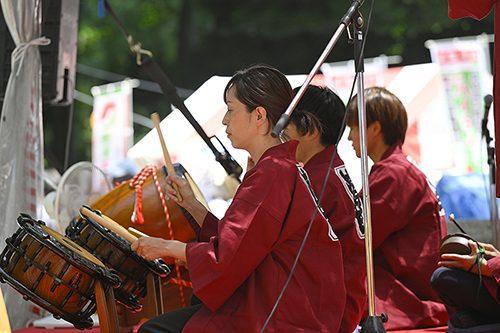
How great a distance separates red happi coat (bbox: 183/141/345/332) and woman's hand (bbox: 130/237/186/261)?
0.10 feet

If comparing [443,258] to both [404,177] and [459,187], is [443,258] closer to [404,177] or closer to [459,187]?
[404,177]

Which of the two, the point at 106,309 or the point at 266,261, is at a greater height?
the point at 266,261

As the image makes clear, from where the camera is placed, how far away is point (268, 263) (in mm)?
1512

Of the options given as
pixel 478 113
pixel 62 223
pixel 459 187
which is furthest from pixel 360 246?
pixel 478 113

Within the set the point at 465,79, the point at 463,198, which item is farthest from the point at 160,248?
the point at 465,79

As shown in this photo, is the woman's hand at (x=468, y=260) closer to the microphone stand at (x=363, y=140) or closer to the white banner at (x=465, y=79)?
the microphone stand at (x=363, y=140)

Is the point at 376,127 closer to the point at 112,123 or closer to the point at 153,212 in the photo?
the point at 153,212

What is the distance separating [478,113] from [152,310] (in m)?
4.02

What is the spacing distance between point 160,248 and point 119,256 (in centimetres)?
55

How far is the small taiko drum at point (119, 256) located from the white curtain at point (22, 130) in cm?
93

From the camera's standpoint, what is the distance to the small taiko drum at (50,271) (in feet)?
5.52

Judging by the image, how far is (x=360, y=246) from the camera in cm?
201

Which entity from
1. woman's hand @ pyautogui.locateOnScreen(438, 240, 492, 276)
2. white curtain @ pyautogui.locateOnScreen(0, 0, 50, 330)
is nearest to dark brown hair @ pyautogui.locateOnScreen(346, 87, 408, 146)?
woman's hand @ pyautogui.locateOnScreen(438, 240, 492, 276)

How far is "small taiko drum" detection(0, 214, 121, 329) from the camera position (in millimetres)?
1683
